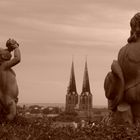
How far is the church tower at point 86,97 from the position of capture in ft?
336

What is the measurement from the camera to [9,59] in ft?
44.2

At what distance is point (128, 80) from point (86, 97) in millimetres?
92534

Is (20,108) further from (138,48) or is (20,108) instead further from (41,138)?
(41,138)

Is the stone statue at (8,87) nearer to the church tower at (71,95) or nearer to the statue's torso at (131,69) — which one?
the statue's torso at (131,69)

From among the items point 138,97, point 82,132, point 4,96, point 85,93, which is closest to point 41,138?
point 82,132

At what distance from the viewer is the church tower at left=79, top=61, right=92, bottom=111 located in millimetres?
102500

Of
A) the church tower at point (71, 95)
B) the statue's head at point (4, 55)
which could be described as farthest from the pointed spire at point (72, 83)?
the statue's head at point (4, 55)

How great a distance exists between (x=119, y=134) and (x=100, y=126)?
2.45ft

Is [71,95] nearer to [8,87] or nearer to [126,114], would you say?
[8,87]

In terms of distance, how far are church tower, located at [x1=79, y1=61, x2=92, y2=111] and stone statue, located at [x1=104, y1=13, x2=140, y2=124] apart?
90118 mm

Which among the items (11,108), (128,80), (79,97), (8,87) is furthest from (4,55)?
(79,97)

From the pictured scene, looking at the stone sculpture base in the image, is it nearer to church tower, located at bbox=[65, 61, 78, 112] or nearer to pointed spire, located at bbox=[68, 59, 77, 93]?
church tower, located at bbox=[65, 61, 78, 112]

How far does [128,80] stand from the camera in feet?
37.6

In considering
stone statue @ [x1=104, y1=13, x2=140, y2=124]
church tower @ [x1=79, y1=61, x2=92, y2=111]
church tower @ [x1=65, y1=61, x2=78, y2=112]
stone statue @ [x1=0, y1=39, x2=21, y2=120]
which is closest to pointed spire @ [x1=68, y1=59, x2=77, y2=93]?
church tower @ [x1=65, y1=61, x2=78, y2=112]
